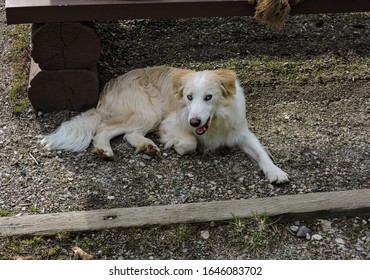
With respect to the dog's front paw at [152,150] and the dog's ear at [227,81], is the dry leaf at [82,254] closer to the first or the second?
the dog's front paw at [152,150]

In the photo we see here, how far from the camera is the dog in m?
4.17

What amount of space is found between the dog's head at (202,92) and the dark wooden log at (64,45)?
67cm

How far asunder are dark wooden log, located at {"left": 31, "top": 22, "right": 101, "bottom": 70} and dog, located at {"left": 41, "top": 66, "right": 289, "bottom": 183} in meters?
0.37

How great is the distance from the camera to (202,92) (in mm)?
4137

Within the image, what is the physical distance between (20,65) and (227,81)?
203 centimetres

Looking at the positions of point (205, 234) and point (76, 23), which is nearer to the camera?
point (205, 234)

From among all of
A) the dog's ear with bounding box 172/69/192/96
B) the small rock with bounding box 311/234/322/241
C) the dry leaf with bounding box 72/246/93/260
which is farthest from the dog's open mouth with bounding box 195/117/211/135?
the dry leaf with bounding box 72/246/93/260

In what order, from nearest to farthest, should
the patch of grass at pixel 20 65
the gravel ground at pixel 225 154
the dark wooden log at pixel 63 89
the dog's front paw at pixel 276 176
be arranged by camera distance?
the gravel ground at pixel 225 154 < the dog's front paw at pixel 276 176 < the dark wooden log at pixel 63 89 < the patch of grass at pixel 20 65

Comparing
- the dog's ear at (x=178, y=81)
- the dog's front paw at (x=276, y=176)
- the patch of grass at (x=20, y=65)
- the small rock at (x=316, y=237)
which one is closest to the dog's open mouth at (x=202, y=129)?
the dog's ear at (x=178, y=81)

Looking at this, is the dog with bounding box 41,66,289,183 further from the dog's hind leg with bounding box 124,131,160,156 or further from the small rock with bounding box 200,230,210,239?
the small rock with bounding box 200,230,210,239

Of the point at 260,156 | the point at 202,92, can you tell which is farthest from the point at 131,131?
the point at 260,156

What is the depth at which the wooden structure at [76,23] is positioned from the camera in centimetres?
423

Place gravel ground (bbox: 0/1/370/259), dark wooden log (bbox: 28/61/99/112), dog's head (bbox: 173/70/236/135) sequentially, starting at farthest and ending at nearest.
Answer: dark wooden log (bbox: 28/61/99/112)
dog's head (bbox: 173/70/236/135)
gravel ground (bbox: 0/1/370/259)

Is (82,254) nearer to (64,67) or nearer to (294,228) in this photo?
(294,228)
